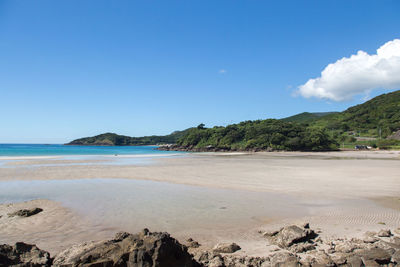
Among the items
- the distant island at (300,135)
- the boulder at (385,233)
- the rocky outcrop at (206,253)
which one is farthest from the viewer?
the distant island at (300,135)

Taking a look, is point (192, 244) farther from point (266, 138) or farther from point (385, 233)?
point (266, 138)

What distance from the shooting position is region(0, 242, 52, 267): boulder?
452 centimetres

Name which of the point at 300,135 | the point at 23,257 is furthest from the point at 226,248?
the point at 300,135

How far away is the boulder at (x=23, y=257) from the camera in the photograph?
14.8 ft

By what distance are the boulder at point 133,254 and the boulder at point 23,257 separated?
29 cm

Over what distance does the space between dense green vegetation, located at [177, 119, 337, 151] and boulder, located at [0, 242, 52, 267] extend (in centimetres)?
8627

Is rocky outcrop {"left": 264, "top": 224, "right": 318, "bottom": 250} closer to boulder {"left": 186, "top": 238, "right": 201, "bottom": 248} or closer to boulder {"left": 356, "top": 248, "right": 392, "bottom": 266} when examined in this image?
boulder {"left": 356, "top": 248, "right": 392, "bottom": 266}

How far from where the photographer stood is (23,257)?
4.84 meters

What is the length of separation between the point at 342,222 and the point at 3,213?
41.7 feet

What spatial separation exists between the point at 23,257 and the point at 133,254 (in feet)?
7.50

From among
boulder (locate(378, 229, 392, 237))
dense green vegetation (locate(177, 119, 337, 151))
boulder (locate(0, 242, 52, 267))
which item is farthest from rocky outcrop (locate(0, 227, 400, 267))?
dense green vegetation (locate(177, 119, 337, 151))

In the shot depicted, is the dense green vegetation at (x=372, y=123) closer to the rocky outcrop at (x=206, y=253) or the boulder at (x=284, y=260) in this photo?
the rocky outcrop at (x=206, y=253)

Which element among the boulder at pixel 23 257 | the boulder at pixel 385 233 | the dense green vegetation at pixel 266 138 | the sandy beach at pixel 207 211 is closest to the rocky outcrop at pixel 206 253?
the boulder at pixel 23 257

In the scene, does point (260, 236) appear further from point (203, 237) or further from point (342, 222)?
point (342, 222)
